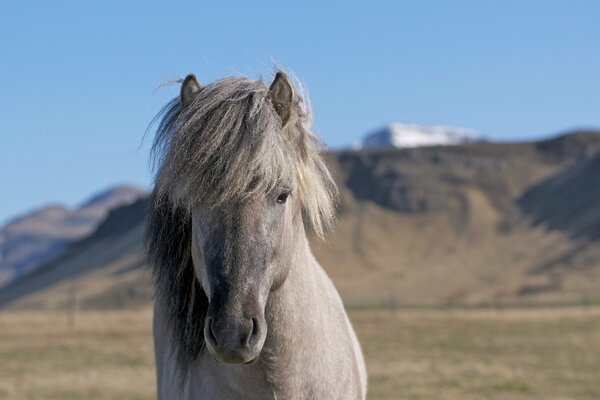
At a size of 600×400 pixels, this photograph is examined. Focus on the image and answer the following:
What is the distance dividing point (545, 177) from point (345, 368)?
13217cm

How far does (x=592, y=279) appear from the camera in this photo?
291 feet

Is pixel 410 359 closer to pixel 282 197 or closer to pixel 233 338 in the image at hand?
pixel 282 197

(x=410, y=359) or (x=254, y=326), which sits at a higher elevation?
(x=254, y=326)

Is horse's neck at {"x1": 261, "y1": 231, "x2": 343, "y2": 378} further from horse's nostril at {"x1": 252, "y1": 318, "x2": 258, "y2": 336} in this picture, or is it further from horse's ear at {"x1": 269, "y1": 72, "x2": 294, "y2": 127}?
horse's ear at {"x1": 269, "y1": 72, "x2": 294, "y2": 127}

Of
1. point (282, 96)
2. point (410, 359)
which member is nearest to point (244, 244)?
point (282, 96)

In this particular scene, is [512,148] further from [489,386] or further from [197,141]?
[197,141]

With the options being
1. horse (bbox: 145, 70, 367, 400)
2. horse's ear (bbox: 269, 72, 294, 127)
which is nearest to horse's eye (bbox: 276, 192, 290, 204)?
horse (bbox: 145, 70, 367, 400)

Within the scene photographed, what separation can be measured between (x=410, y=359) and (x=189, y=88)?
19.1 m

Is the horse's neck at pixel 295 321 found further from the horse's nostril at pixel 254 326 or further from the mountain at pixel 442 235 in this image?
the mountain at pixel 442 235

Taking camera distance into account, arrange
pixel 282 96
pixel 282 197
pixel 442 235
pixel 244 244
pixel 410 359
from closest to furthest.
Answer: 1. pixel 244 244
2. pixel 282 197
3. pixel 282 96
4. pixel 410 359
5. pixel 442 235

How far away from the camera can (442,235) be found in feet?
391

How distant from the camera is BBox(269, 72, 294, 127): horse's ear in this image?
14.9 feet

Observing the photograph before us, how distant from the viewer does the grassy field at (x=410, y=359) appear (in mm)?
16719

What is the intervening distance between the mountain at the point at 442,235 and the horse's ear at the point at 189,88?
7481cm
